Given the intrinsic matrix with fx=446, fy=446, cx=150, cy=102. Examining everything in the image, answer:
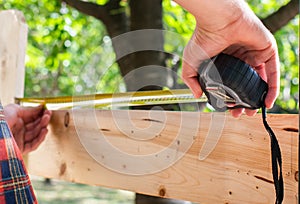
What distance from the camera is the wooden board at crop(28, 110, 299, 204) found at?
88 centimetres

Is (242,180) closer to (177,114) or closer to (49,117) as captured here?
(177,114)

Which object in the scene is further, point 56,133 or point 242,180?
point 56,133

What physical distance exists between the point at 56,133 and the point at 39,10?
179cm

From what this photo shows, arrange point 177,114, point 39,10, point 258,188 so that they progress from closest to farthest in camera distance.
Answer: point 258,188, point 177,114, point 39,10

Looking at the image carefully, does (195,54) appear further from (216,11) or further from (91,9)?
(91,9)

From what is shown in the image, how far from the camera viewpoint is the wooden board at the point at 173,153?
881 mm

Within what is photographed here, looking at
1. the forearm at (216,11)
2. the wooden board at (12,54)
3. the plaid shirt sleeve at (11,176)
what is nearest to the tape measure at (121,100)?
the wooden board at (12,54)

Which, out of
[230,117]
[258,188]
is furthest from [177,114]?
[258,188]

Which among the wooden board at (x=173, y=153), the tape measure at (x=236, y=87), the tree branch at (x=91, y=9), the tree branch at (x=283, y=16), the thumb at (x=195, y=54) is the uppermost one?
the tree branch at (x=91, y=9)

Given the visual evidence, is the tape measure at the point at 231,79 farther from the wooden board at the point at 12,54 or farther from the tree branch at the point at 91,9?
the tree branch at the point at 91,9

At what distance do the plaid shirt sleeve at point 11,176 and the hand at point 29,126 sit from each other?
0.73 metres

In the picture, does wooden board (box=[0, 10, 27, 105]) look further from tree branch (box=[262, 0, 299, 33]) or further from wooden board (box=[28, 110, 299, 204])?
tree branch (box=[262, 0, 299, 33])

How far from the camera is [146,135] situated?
1.14 meters

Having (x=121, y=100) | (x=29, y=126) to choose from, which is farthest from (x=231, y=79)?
(x=29, y=126)
